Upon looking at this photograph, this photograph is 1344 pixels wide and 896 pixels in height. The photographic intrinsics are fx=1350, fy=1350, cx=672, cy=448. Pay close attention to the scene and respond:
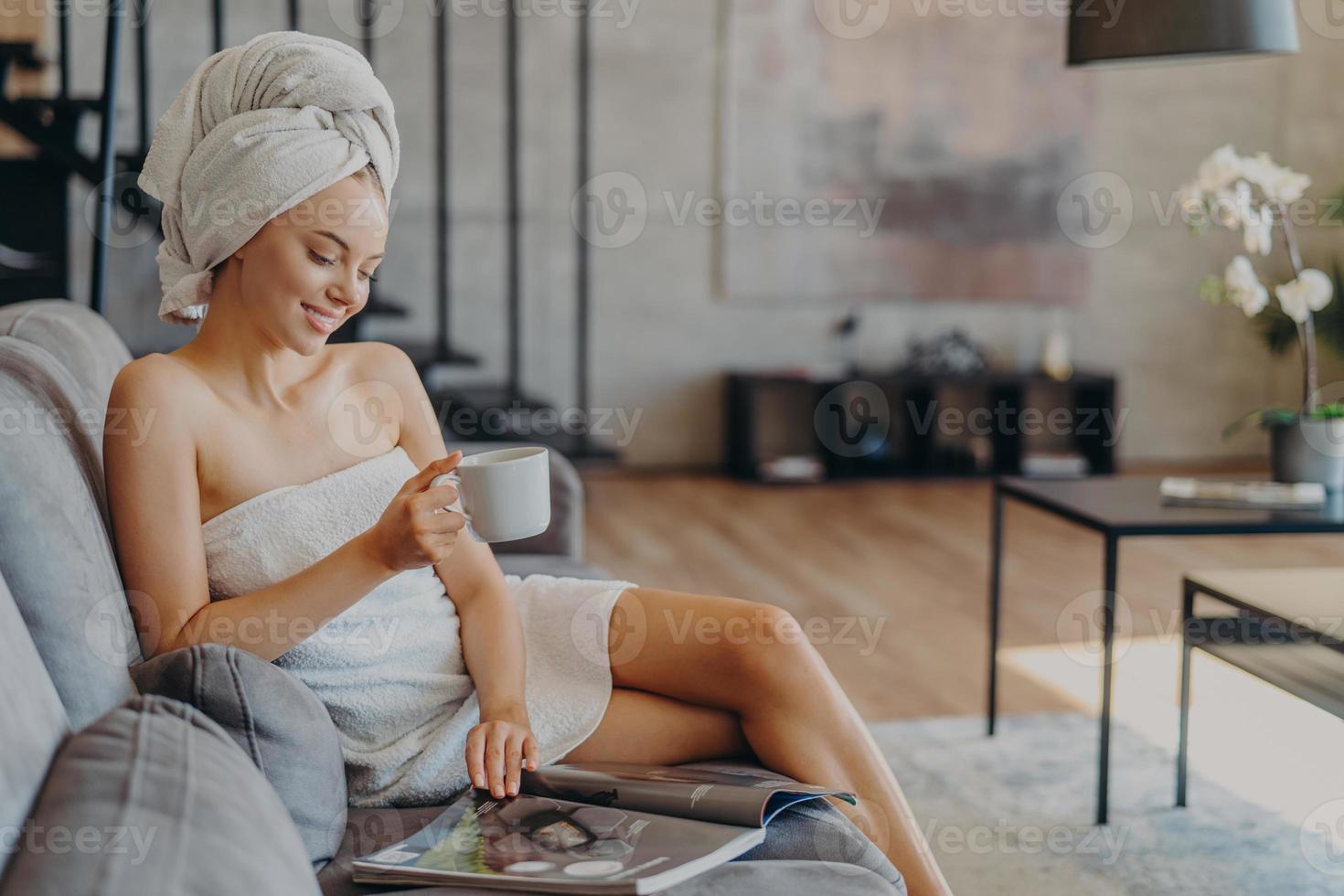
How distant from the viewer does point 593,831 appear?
1.24m

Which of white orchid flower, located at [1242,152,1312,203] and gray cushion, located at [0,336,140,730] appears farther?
white orchid flower, located at [1242,152,1312,203]

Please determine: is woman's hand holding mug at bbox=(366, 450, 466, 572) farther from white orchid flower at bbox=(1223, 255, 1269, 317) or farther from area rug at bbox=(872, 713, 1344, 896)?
white orchid flower at bbox=(1223, 255, 1269, 317)

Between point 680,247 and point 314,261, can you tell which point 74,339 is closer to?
point 314,261

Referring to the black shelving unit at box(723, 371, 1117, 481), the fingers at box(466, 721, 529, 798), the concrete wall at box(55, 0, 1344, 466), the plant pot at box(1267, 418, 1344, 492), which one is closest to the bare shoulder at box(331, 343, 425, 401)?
the fingers at box(466, 721, 529, 798)

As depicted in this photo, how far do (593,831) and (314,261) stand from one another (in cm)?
65

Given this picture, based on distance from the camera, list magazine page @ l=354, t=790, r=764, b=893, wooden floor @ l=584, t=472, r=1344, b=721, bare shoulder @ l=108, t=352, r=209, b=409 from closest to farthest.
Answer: magazine page @ l=354, t=790, r=764, b=893, bare shoulder @ l=108, t=352, r=209, b=409, wooden floor @ l=584, t=472, r=1344, b=721

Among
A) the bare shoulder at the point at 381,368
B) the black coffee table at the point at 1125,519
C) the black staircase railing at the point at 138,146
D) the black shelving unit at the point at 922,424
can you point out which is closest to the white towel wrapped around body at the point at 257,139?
the bare shoulder at the point at 381,368

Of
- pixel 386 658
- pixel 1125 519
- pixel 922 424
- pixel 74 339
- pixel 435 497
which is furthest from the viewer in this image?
pixel 922 424

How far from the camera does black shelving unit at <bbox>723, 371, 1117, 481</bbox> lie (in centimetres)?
611

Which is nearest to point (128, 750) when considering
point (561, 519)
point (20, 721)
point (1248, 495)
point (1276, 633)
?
point (20, 721)

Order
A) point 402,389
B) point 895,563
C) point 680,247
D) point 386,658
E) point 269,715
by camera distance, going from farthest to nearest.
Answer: point 680,247
point 895,563
point 402,389
point 386,658
point 269,715

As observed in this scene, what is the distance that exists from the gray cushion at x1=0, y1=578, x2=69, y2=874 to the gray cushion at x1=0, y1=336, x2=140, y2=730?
0.06 meters

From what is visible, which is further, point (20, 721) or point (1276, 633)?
point (1276, 633)

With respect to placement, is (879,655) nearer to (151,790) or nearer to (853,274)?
(151,790)
